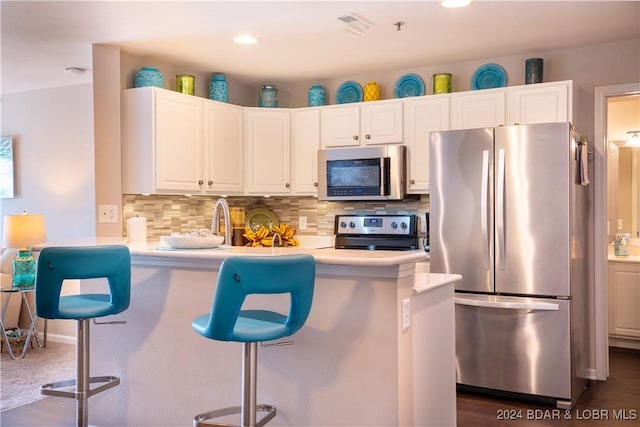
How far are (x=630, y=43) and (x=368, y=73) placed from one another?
77.6 inches

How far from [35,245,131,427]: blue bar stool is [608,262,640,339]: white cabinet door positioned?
4230 millimetres

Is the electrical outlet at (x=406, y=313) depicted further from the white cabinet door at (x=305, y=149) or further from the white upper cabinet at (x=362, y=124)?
the white cabinet door at (x=305, y=149)

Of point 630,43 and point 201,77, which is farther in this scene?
point 201,77

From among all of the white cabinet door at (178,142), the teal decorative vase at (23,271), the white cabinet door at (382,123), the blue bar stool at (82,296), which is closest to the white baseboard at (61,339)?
the teal decorative vase at (23,271)

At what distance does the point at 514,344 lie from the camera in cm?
361

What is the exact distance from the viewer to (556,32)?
3807 millimetres

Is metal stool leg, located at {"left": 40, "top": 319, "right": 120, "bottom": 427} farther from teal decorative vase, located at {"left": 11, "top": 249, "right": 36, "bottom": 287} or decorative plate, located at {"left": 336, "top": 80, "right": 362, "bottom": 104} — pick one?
decorative plate, located at {"left": 336, "top": 80, "right": 362, "bottom": 104}

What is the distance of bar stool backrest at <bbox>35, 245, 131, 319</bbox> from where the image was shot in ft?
7.70

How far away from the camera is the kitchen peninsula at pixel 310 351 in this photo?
2230mm

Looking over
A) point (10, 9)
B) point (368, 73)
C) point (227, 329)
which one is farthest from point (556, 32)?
point (10, 9)

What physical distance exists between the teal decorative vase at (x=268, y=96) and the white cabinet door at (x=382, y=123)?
87 cm

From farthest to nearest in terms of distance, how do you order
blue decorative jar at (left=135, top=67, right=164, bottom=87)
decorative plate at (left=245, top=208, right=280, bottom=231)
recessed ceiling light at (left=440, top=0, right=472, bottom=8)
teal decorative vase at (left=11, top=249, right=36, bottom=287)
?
1. decorative plate at (left=245, top=208, right=280, bottom=231)
2. teal decorative vase at (left=11, top=249, right=36, bottom=287)
3. blue decorative jar at (left=135, top=67, right=164, bottom=87)
4. recessed ceiling light at (left=440, top=0, right=472, bottom=8)

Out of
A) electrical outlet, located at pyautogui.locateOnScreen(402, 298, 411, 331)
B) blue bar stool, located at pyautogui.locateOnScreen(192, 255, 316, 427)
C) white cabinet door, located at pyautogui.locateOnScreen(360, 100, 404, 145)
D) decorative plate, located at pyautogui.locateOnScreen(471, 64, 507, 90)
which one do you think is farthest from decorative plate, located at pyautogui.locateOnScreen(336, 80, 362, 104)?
blue bar stool, located at pyautogui.locateOnScreen(192, 255, 316, 427)

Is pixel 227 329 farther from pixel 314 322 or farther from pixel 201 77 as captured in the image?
pixel 201 77
